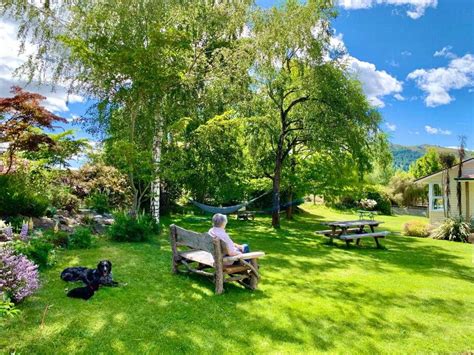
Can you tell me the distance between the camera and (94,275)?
4.69m

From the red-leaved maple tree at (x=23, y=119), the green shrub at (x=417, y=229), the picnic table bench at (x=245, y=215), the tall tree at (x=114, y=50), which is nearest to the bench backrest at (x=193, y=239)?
the tall tree at (x=114, y=50)

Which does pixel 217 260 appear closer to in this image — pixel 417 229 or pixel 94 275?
pixel 94 275

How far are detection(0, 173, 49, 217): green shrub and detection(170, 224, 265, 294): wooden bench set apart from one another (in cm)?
437

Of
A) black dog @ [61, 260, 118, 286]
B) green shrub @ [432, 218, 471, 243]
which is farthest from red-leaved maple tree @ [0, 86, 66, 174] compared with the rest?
green shrub @ [432, 218, 471, 243]

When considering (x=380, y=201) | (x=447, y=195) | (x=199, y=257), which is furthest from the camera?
(x=380, y=201)

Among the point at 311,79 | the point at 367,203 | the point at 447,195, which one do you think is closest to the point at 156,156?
the point at 311,79

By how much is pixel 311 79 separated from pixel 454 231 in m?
7.45

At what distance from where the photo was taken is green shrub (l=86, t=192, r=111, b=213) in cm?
1160

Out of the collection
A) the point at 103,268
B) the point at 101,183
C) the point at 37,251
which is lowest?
the point at 103,268

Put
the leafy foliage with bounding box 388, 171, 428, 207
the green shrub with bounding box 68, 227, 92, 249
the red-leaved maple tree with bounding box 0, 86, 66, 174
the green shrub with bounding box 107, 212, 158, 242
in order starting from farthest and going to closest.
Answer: the leafy foliage with bounding box 388, 171, 428, 207
the red-leaved maple tree with bounding box 0, 86, 66, 174
the green shrub with bounding box 107, 212, 158, 242
the green shrub with bounding box 68, 227, 92, 249

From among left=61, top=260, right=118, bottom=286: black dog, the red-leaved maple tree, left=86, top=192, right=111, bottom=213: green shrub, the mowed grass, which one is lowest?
the mowed grass

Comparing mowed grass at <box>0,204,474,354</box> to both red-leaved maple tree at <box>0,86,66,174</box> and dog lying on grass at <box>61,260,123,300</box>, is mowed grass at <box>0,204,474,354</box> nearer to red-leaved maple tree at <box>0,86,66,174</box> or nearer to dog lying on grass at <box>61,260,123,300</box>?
dog lying on grass at <box>61,260,123,300</box>

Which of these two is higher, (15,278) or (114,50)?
(114,50)

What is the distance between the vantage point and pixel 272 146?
1391 centimetres
